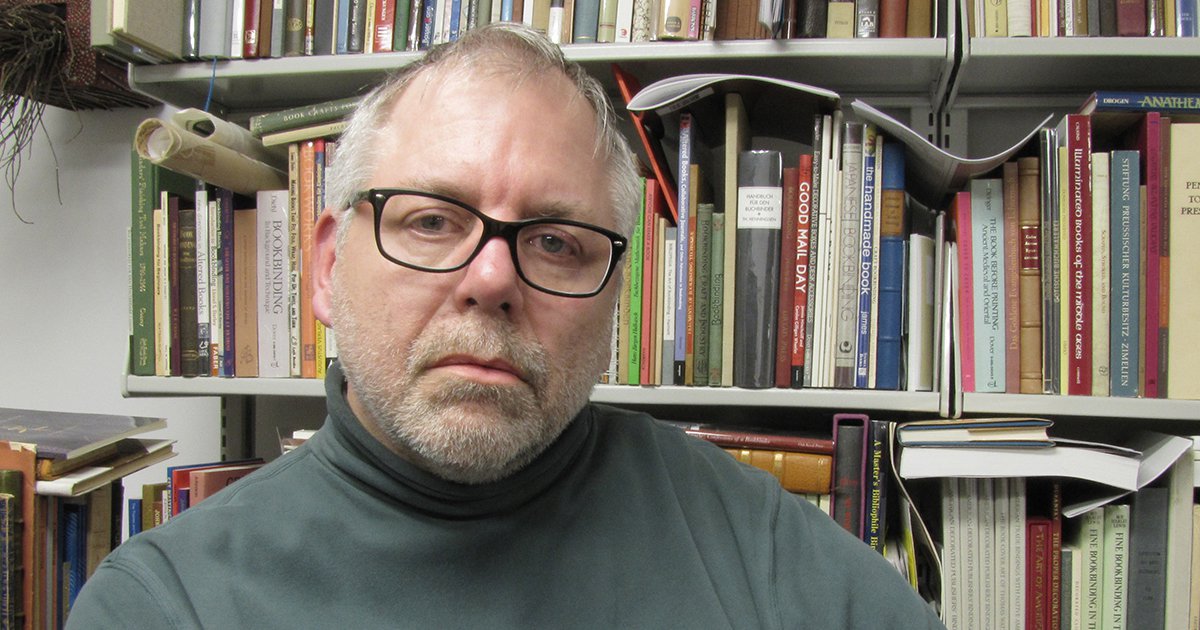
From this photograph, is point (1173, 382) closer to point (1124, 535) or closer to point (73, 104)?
point (1124, 535)

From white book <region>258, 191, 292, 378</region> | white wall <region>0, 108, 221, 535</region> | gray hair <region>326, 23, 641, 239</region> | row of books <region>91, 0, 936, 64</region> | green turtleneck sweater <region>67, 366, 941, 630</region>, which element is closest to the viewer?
green turtleneck sweater <region>67, 366, 941, 630</region>

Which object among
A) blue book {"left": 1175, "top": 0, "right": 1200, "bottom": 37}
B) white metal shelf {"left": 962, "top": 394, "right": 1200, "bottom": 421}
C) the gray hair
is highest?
blue book {"left": 1175, "top": 0, "right": 1200, "bottom": 37}

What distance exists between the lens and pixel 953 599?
103 cm

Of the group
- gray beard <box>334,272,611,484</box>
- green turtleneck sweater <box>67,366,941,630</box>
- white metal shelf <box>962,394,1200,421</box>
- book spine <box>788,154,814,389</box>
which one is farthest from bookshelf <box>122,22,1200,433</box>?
gray beard <box>334,272,611,484</box>

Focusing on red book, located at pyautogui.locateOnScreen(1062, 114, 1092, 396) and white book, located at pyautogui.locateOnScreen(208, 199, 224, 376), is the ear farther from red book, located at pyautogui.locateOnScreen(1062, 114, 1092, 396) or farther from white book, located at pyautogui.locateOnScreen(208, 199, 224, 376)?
red book, located at pyautogui.locateOnScreen(1062, 114, 1092, 396)

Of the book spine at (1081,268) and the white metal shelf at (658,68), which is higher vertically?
the white metal shelf at (658,68)

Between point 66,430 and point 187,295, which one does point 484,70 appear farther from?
point 66,430

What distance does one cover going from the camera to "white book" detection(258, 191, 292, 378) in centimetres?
118

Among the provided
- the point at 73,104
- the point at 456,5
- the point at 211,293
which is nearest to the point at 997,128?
the point at 456,5

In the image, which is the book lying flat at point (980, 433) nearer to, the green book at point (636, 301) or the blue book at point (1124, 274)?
the blue book at point (1124, 274)

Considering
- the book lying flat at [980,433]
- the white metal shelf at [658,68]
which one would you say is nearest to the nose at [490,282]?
the white metal shelf at [658,68]

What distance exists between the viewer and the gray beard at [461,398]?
0.68m

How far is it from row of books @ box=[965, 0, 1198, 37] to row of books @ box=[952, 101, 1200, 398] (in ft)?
0.42

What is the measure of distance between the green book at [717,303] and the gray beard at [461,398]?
38 centimetres
